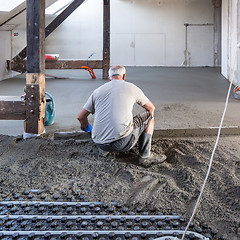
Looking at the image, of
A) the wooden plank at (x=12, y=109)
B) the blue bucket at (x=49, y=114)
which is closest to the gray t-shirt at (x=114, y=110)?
the wooden plank at (x=12, y=109)

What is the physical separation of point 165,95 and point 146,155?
13.9 ft

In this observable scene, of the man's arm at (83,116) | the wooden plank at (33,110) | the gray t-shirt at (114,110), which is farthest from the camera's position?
the wooden plank at (33,110)

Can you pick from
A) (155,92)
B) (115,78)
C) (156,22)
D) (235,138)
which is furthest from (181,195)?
(156,22)

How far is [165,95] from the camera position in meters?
7.64

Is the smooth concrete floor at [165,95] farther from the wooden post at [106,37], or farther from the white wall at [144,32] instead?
the white wall at [144,32]

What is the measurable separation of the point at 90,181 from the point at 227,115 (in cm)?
338

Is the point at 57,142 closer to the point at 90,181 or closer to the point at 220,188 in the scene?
the point at 90,181

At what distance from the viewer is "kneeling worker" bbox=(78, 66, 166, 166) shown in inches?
133

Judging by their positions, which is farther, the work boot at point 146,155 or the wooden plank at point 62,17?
the wooden plank at point 62,17

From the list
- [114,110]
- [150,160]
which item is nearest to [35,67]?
[114,110]

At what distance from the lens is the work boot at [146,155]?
3539 millimetres

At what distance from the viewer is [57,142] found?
4.14 m

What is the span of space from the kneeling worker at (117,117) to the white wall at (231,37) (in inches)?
211

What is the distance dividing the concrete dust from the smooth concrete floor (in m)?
0.89
